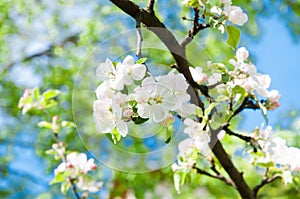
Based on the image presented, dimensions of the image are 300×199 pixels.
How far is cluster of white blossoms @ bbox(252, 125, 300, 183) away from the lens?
883 millimetres

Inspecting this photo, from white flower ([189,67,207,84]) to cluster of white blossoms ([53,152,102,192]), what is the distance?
1.31 ft

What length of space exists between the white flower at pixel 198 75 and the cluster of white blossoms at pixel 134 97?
169 millimetres

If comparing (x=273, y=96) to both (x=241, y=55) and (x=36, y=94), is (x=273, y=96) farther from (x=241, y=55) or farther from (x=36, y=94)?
(x=36, y=94)

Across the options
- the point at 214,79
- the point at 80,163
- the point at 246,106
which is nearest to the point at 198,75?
the point at 214,79

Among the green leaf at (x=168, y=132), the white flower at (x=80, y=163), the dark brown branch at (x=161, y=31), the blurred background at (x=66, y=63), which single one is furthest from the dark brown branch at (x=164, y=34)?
the blurred background at (x=66, y=63)

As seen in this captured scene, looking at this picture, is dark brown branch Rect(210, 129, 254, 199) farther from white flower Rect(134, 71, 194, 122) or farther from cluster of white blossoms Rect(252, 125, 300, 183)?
white flower Rect(134, 71, 194, 122)

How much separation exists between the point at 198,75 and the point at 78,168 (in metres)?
0.44

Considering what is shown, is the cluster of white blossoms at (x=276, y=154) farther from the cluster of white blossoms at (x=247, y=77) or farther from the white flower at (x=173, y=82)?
the white flower at (x=173, y=82)

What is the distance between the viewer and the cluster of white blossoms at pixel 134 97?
549 millimetres

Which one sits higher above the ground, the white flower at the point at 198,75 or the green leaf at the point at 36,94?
the white flower at the point at 198,75

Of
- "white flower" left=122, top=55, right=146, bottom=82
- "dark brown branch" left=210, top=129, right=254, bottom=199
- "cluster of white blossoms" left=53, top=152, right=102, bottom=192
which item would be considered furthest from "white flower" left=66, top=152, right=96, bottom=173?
"white flower" left=122, top=55, right=146, bottom=82

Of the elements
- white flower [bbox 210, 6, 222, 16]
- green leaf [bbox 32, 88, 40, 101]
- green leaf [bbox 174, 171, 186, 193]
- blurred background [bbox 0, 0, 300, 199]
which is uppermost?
white flower [bbox 210, 6, 222, 16]

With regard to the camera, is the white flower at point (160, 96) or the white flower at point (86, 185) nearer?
the white flower at point (160, 96)

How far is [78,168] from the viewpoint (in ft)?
3.51
